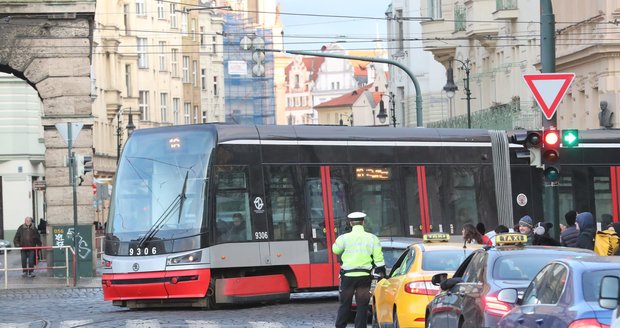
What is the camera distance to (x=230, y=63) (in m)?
134

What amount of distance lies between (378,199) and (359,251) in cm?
1013

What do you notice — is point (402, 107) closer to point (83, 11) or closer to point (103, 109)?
point (103, 109)

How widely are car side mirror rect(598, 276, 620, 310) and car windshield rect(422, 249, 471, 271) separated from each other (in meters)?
8.59

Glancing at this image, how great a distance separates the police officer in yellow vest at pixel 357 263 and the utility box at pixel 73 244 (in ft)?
63.1

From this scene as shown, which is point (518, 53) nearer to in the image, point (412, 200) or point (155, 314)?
point (412, 200)

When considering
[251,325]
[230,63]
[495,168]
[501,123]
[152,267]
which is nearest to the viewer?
[251,325]

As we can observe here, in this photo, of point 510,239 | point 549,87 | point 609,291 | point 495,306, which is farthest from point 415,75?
point 609,291

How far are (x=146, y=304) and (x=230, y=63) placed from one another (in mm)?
104942

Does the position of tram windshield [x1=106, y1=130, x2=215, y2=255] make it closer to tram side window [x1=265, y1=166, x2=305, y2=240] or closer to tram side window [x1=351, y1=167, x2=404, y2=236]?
tram side window [x1=265, y1=166, x2=305, y2=240]

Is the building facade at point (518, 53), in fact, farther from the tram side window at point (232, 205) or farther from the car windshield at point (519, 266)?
the car windshield at point (519, 266)

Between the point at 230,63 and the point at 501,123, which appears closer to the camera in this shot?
the point at 501,123

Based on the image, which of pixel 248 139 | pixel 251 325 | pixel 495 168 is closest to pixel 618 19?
pixel 495 168

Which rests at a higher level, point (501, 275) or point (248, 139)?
point (248, 139)

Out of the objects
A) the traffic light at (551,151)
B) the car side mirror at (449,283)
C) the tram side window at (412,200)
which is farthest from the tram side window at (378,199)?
the car side mirror at (449,283)
